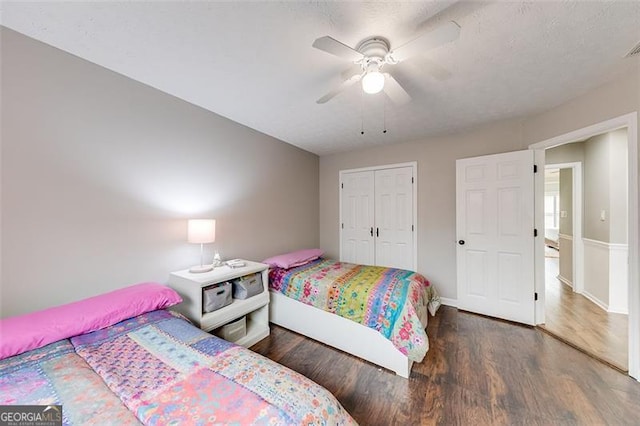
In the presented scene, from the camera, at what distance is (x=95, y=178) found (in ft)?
5.80

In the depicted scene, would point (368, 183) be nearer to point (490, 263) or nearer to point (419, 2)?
point (490, 263)

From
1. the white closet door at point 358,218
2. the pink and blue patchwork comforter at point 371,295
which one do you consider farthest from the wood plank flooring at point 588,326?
the white closet door at point 358,218

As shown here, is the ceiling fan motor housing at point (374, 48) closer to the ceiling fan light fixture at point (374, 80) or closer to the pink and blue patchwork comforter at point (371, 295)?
the ceiling fan light fixture at point (374, 80)

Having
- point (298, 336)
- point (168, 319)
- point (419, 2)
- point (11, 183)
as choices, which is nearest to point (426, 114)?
point (419, 2)

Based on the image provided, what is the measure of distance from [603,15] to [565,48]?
10.4 inches

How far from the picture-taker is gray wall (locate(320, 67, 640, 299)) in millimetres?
2303

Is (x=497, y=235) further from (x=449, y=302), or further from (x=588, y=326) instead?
(x=588, y=326)

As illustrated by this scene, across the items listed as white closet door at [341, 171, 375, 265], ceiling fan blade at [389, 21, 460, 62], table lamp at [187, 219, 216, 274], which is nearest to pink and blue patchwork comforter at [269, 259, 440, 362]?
table lamp at [187, 219, 216, 274]

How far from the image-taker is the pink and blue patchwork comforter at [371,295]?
6.09ft

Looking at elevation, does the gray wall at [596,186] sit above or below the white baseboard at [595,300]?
above

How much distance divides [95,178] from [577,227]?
593cm

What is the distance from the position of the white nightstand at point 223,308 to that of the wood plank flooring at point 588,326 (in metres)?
3.04

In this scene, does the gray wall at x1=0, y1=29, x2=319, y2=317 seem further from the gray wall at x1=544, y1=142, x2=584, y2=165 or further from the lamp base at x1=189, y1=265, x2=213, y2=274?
the gray wall at x1=544, y1=142, x2=584, y2=165

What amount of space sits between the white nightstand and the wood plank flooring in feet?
9.98
